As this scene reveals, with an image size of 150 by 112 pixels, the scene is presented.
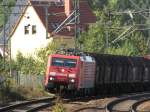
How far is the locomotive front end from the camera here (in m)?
34.8

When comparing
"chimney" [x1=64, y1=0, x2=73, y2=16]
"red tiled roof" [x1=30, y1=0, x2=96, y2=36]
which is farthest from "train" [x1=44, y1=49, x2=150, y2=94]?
"chimney" [x1=64, y1=0, x2=73, y2=16]

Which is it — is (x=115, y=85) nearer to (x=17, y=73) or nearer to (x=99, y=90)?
(x=99, y=90)

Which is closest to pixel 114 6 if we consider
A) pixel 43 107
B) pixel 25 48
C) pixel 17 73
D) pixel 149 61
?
pixel 25 48

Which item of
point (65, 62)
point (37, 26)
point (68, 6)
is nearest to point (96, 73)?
point (65, 62)

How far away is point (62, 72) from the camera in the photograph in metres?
35.0

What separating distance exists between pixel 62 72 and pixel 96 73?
5482mm

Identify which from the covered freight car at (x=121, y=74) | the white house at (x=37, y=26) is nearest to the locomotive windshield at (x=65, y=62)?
the covered freight car at (x=121, y=74)

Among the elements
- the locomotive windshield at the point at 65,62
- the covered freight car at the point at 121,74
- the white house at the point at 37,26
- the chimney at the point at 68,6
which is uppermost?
the chimney at the point at 68,6

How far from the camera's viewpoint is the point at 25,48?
2879 inches

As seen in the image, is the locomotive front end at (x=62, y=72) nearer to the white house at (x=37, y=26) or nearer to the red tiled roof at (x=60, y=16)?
the white house at (x=37, y=26)

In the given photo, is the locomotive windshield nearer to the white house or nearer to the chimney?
the white house

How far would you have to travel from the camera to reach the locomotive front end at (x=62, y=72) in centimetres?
3481

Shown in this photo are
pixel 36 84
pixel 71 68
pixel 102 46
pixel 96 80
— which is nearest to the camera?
pixel 71 68

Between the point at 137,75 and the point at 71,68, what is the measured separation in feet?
56.2
